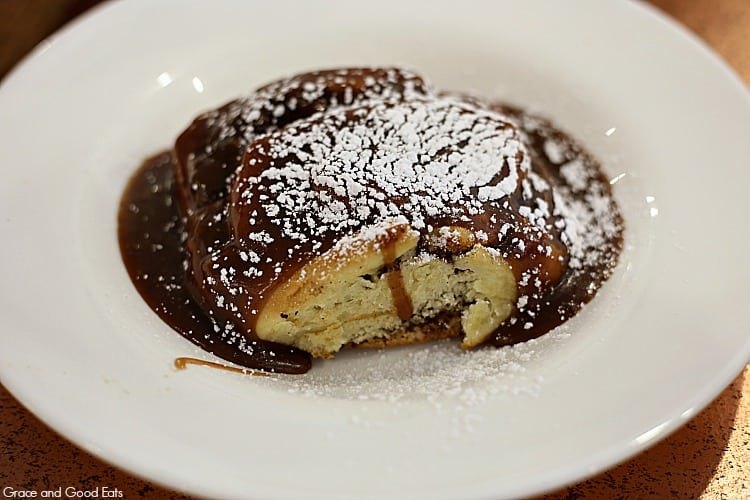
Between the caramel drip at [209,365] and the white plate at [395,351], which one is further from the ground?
the white plate at [395,351]

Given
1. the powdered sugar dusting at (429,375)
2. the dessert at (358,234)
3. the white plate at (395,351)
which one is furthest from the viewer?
the dessert at (358,234)

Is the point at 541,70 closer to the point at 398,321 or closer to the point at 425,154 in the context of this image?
the point at 425,154

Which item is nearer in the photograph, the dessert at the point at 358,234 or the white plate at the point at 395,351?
the white plate at the point at 395,351

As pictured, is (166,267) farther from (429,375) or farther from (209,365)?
(429,375)

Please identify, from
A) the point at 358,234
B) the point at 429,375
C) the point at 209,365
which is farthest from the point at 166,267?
the point at 429,375

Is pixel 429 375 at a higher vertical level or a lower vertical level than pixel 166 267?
lower

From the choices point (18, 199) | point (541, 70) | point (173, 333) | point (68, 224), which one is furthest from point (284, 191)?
point (541, 70)
